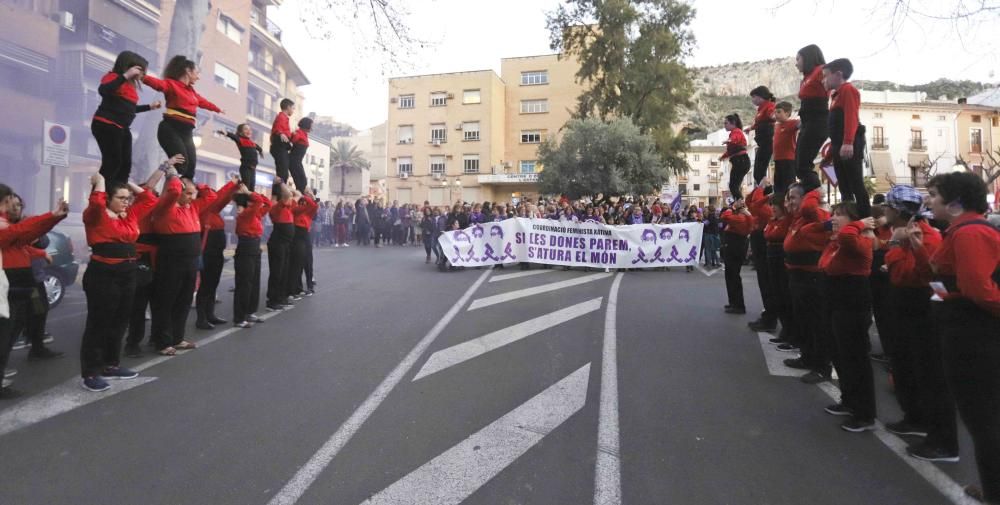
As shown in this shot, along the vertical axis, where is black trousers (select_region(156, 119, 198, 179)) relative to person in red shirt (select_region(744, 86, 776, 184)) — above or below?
below

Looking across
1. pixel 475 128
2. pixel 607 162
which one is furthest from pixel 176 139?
pixel 475 128

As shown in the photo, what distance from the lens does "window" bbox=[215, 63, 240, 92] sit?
868 inches

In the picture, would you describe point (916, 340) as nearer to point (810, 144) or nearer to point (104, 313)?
point (810, 144)

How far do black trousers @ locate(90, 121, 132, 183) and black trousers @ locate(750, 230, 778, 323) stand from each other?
26.5ft

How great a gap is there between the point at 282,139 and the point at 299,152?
58 centimetres

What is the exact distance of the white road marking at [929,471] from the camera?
3264 millimetres

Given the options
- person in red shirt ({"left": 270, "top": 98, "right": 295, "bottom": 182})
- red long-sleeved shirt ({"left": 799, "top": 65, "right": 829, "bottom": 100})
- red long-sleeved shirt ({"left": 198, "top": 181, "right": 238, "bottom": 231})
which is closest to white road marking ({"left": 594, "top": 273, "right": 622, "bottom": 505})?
red long-sleeved shirt ({"left": 799, "top": 65, "right": 829, "bottom": 100})

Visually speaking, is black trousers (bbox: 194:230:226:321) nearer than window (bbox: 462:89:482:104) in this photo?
Yes

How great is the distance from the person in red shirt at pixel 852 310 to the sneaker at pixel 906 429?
134 millimetres

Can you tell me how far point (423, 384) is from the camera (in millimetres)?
5227

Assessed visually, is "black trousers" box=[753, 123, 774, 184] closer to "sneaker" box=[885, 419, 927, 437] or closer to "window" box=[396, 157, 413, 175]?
"sneaker" box=[885, 419, 927, 437]

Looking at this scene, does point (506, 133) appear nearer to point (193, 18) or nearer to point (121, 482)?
point (193, 18)

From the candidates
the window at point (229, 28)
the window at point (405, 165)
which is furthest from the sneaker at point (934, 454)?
the window at point (405, 165)

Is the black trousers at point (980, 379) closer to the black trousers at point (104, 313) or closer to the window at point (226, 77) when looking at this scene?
the black trousers at point (104, 313)
